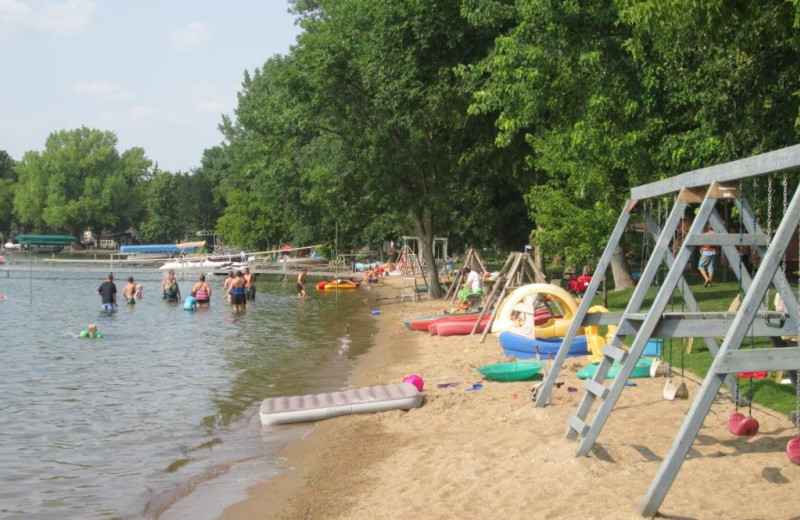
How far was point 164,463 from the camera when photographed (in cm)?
1058

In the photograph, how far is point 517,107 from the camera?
63.4 ft

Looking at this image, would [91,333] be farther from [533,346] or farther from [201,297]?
[533,346]

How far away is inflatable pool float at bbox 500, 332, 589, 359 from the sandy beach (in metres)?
2.75

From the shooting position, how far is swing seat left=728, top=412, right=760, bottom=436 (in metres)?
8.52

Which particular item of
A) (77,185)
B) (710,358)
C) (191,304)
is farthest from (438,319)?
(77,185)

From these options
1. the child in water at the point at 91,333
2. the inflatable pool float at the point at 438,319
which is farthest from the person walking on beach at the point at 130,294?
the inflatable pool float at the point at 438,319

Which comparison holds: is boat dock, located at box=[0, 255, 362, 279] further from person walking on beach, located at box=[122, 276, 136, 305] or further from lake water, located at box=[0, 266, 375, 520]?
lake water, located at box=[0, 266, 375, 520]

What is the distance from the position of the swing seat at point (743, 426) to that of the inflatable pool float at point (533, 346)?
6.80 m

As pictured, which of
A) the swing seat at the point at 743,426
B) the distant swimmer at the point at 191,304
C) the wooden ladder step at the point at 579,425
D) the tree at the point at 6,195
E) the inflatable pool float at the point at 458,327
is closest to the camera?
the wooden ladder step at the point at 579,425

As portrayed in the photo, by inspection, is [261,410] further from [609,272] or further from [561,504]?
[609,272]

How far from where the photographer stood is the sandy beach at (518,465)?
23.1ft

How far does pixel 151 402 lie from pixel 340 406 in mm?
4201

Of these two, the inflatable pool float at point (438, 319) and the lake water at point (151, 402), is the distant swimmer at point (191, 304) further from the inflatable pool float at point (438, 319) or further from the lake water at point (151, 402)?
the inflatable pool float at point (438, 319)

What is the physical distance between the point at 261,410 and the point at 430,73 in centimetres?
1895
